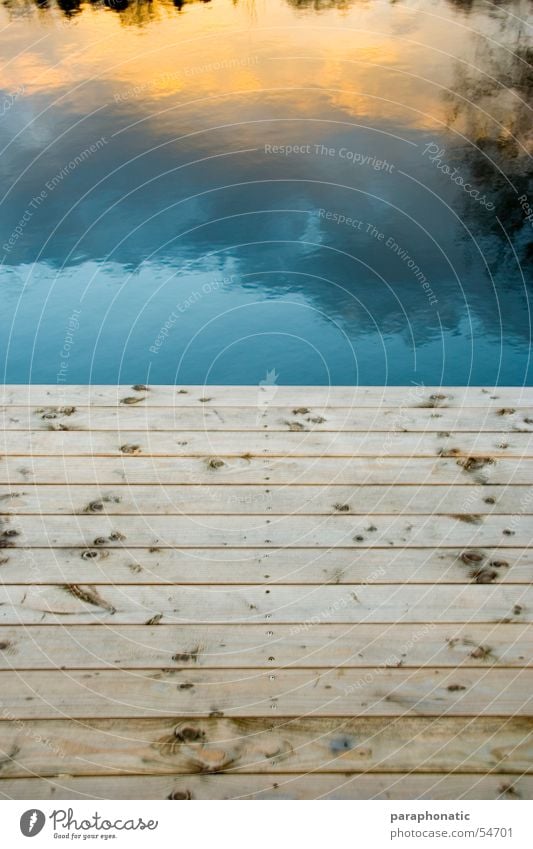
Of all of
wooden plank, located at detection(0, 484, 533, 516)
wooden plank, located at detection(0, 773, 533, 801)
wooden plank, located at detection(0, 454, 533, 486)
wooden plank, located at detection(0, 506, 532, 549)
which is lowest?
wooden plank, located at detection(0, 773, 533, 801)

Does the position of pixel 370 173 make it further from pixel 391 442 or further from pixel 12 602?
pixel 12 602

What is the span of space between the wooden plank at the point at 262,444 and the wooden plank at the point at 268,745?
2.91 ft

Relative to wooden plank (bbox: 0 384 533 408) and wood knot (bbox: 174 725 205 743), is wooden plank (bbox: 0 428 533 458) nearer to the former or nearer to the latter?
wooden plank (bbox: 0 384 533 408)

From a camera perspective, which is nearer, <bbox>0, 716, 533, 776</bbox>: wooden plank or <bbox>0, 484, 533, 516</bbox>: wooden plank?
<bbox>0, 716, 533, 776</bbox>: wooden plank

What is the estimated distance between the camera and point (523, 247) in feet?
15.9

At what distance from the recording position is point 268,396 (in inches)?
95.5

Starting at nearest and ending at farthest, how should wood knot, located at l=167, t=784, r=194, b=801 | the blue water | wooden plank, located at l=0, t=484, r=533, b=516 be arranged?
wood knot, located at l=167, t=784, r=194, b=801
wooden plank, located at l=0, t=484, r=533, b=516
the blue water

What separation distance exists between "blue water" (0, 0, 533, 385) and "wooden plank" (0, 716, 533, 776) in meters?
2.76

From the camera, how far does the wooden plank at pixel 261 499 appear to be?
6.46 feet

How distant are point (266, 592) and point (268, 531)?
0.70ft

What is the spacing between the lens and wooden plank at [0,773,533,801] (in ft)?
4.33

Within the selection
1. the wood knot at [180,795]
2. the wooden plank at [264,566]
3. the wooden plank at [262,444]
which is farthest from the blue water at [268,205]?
the wood knot at [180,795]

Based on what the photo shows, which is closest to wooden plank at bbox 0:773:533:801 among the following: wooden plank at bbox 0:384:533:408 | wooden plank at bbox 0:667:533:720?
wooden plank at bbox 0:667:533:720

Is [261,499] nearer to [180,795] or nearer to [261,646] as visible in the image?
[261,646]
